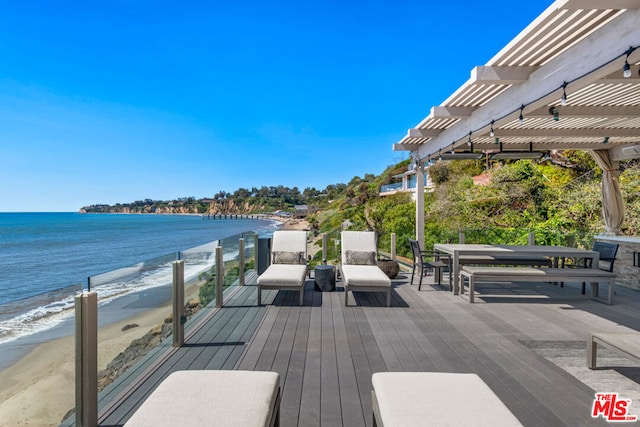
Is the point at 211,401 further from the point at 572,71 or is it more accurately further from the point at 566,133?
the point at 566,133

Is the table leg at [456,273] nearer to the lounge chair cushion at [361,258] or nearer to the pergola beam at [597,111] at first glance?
the lounge chair cushion at [361,258]

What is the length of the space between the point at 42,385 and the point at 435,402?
206 centimetres

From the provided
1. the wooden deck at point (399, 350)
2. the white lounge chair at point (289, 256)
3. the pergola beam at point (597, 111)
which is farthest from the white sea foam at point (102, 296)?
the pergola beam at point (597, 111)

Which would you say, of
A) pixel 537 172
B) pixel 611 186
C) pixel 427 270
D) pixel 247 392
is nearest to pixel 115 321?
pixel 247 392

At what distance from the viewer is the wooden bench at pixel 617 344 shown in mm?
2482

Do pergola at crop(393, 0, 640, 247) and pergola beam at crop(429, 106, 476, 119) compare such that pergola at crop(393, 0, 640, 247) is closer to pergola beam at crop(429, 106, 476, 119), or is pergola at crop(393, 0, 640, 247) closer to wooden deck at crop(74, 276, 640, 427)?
pergola beam at crop(429, 106, 476, 119)

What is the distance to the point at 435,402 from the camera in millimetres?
1636

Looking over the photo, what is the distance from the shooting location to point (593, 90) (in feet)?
13.6

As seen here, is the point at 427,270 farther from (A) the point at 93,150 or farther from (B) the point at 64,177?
(B) the point at 64,177

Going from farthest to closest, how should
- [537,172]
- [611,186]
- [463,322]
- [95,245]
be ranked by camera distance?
[95,245] → [537,172] → [611,186] → [463,322]

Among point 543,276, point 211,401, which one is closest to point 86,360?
point 211,401

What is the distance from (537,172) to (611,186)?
17.9 ft

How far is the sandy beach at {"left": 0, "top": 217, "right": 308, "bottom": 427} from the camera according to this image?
1.73m

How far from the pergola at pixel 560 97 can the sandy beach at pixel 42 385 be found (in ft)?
12.6
